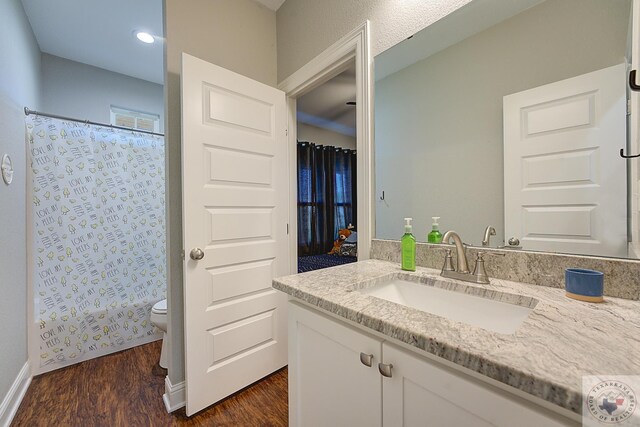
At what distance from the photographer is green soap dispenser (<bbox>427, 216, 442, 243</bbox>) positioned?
1136mm

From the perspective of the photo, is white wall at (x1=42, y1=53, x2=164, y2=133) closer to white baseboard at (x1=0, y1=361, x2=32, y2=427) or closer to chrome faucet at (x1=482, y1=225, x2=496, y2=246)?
white baseboard at (x1=0, y1=361, x2=32, y2=427)

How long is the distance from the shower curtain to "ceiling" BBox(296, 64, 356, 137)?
1.62m

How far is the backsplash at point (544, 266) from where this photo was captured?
71 centimetres

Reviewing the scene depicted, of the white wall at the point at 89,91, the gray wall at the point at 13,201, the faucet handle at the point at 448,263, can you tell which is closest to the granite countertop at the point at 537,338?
the faucet handle at the point at 448,263

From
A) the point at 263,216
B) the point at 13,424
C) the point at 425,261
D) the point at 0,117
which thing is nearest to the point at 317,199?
the point at 263,216

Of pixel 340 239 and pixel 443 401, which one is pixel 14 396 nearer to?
pixel 443 401

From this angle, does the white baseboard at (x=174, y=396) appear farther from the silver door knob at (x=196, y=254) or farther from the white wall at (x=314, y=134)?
the white wall at (x=314, y=134)

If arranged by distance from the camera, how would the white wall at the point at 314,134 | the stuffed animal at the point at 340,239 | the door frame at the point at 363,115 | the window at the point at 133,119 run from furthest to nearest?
the white wall at the point at 314,134 < the stuffed animal at the point at 340,239 < the window at the point at 133,119 < the door frame at the point at 363,115

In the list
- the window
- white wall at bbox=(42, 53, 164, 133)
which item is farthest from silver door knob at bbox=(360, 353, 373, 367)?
white wall at bbox=(42, 53, 164, 133)

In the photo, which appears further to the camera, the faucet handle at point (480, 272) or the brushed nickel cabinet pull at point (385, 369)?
the faucet handle at point (480, 272)

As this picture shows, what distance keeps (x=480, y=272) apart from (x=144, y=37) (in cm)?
307

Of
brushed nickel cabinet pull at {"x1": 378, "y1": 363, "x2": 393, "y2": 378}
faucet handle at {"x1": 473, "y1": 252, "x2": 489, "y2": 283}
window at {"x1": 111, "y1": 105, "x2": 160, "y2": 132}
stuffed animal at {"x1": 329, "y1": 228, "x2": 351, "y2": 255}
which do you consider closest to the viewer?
brushed nickel cabinet pull at {"x1": 378, "y1": 363, "x2": 393, "y2": 378}

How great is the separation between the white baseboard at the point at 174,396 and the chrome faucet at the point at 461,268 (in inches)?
62.2

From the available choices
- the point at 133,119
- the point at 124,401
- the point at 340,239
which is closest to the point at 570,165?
the point at 124,401
